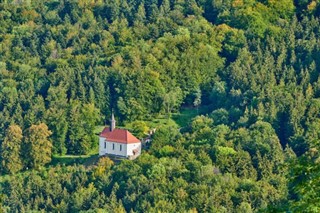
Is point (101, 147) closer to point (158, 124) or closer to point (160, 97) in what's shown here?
point (158, 124)

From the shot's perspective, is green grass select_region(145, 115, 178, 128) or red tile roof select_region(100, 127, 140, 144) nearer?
red tile roof select_region(100, 127, 140, 144)

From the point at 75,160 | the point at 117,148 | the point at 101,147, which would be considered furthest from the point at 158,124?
the point at 75,160

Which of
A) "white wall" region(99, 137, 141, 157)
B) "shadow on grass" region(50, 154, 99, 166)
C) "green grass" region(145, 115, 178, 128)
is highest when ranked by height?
"green grass" region(145, 115, 178, 128)

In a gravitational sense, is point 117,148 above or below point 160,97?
below

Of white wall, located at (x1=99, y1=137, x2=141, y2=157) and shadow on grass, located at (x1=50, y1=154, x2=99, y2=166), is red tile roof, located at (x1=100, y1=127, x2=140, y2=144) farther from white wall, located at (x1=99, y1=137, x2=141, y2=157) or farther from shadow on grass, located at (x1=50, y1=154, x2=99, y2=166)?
shadow on grass, located at (x1=50, y1=154, x2=99, y2=166)

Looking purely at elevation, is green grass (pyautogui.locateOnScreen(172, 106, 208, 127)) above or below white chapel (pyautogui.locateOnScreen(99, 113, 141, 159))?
above

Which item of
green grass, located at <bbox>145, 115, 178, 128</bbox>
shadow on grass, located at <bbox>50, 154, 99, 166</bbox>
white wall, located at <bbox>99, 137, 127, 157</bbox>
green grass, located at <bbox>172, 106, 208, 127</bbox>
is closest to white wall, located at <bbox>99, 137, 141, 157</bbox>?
white wall, located at <bbox>99, 137, 127, 157</bbox>
